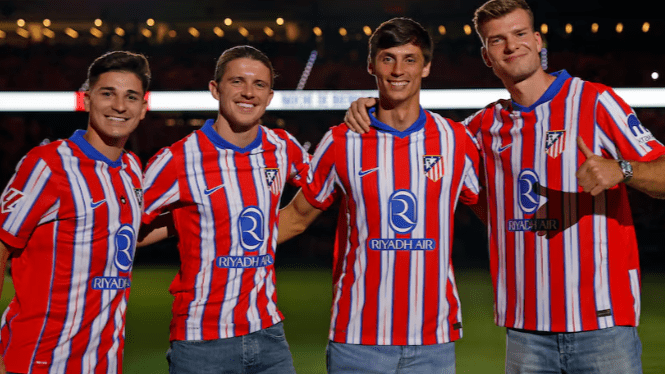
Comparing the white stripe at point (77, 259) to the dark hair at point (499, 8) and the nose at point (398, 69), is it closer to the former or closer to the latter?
the nose at point (398, 69)

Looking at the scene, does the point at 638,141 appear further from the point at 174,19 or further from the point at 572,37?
the point at 174,19

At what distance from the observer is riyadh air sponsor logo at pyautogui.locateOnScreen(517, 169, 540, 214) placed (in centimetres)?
197

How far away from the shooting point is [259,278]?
2.09m

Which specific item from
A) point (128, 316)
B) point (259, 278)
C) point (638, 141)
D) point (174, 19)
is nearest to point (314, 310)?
point (128, 316)

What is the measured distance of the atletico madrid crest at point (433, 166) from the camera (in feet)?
6.58

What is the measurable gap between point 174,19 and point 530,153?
1213cm

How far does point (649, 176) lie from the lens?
1.79 meters

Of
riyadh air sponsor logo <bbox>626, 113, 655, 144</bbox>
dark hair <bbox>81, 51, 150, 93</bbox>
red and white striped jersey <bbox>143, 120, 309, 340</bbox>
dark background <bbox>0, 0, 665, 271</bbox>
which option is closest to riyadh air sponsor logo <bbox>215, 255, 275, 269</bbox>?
red and white striped jersey <bbox>143, 120, 309, 340</bbox>

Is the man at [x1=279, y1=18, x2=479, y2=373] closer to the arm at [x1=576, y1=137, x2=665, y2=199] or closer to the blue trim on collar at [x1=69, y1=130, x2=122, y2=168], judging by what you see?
the arm at [x1=576, y1=137, x2=665, y2=199]

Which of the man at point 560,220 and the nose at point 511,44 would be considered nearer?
the man at point 560,220

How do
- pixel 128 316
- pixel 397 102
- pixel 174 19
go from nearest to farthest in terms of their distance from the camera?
pixel 397 102
pixel 128 316
pixel 174 19

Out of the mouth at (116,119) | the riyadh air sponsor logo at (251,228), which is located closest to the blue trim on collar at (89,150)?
the mouth at (116,119)

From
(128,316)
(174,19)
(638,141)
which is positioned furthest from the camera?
(174,19)

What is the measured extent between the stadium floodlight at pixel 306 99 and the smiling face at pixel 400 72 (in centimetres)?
789
